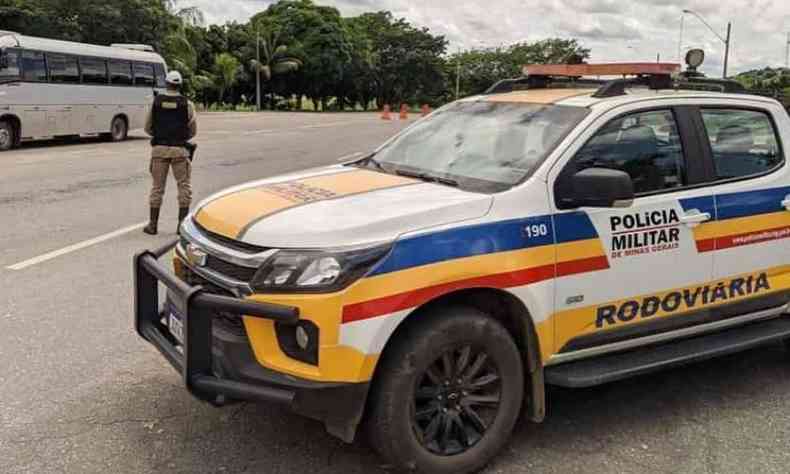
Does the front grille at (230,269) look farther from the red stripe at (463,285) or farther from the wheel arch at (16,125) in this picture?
the wheel arch at (16,125)

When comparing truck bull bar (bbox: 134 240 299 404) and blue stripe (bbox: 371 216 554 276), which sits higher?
blue stripe (bbox: 371 216 554 276)

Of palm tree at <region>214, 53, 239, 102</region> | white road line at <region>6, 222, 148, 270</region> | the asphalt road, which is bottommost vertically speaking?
the asphalt road

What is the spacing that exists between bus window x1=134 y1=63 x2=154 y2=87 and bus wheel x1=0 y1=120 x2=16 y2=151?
471 centimetres

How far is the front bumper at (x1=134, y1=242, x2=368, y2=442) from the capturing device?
3.08 meters

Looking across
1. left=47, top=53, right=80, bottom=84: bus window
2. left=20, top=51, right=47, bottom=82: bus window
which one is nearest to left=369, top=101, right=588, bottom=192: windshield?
left=20, top=51, right=47, bottom=82: bus window

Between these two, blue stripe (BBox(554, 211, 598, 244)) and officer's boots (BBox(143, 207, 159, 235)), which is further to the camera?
officer's boots (BBox(143, 207, 159, 235))

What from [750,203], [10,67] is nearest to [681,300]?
[750,203]

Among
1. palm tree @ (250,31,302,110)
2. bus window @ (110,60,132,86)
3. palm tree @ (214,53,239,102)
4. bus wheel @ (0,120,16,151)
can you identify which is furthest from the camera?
palm tree @ (250,31,302,110)

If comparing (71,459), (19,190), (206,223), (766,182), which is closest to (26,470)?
(71,459)

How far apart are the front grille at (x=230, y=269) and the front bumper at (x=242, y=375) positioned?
15cm

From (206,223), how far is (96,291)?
9.90ft

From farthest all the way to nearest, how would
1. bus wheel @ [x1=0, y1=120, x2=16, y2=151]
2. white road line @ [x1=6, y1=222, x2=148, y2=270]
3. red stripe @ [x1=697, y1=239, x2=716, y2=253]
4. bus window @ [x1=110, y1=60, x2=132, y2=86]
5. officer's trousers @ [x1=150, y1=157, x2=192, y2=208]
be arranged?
bus window @ [x1=110, y1=60, x2=132, y2=86], bus wheel @ [x1=0, y1=120, x2=16, y2=151], officer's trousers @ [x1=150, y1=157, x2=192, y2=208], white road line @ [x1=6, y1=222, x2=148, y2=270], red stripe @ [x1=697, y1=239, x2=716, y2=253]

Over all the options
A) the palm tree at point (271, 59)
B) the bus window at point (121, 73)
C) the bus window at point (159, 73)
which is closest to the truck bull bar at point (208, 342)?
the bus window at point (121, 73)

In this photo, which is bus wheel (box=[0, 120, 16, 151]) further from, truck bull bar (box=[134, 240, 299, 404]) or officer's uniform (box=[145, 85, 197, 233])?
truck bull bar (box=[134, 240, 299, 404])
